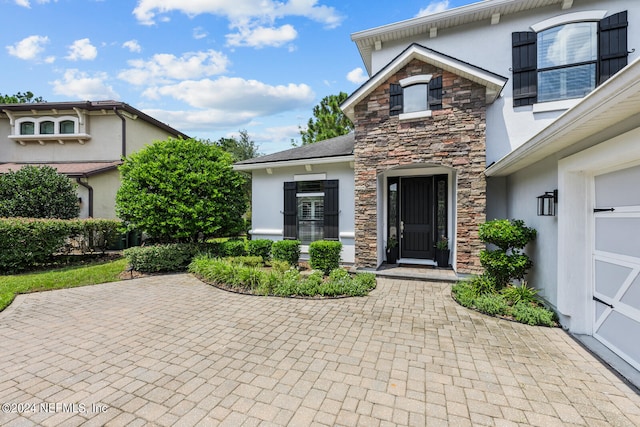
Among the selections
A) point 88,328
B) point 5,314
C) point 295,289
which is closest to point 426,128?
point 295,289

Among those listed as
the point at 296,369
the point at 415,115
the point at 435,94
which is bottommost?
the point at 296,369

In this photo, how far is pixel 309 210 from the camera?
890 cm

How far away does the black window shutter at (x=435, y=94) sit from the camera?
666cm

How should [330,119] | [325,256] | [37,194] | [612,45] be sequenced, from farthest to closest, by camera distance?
[330,119] → [37,194] → [325,256] → [612,45]

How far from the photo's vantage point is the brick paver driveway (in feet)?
7.93

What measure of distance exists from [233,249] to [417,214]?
18.4ft

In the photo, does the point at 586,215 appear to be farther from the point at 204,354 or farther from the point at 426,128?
the point at 204,354

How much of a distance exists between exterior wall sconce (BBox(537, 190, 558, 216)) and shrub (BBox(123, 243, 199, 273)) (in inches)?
332

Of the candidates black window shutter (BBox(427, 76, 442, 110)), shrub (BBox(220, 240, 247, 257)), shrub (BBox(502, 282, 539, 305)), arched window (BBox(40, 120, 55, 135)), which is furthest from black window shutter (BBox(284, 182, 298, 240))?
arched window (BBox(40, 120, 55, 135))

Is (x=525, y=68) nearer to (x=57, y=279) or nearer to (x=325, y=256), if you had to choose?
(x=325, y=256)

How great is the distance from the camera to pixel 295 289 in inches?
228

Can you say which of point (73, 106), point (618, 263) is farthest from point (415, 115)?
point (73, 106)

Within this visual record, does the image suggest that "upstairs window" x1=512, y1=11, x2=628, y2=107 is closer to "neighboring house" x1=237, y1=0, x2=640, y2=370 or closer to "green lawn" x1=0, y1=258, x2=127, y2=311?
"neighboring house" x1=237, y1=0, x2=640, y2=370

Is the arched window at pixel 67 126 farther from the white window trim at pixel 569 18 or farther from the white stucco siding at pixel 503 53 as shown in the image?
the white window trim at pixel 569 18
